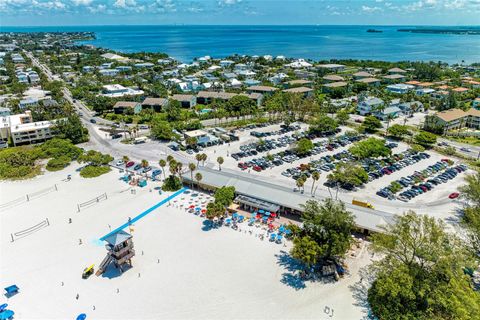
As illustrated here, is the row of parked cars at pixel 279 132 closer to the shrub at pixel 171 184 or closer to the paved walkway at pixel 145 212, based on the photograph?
the shrub at pixel 171 184

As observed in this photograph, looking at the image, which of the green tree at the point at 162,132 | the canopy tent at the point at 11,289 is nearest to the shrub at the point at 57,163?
the green tree at the point at 162,132

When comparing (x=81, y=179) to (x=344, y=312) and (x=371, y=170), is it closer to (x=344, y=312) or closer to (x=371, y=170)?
(x=344, y=312)

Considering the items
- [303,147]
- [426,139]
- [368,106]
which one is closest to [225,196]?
[303,147]

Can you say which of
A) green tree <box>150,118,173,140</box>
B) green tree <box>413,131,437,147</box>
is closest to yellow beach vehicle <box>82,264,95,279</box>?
green tree <box>150,118,173,140</box>

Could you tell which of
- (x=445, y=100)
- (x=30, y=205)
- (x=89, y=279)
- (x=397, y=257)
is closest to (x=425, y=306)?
(x=397, y=257)

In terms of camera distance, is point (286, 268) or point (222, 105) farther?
point (222, 105)

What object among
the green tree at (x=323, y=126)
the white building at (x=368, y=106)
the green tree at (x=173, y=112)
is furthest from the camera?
the white building at (x=368, y=106)
